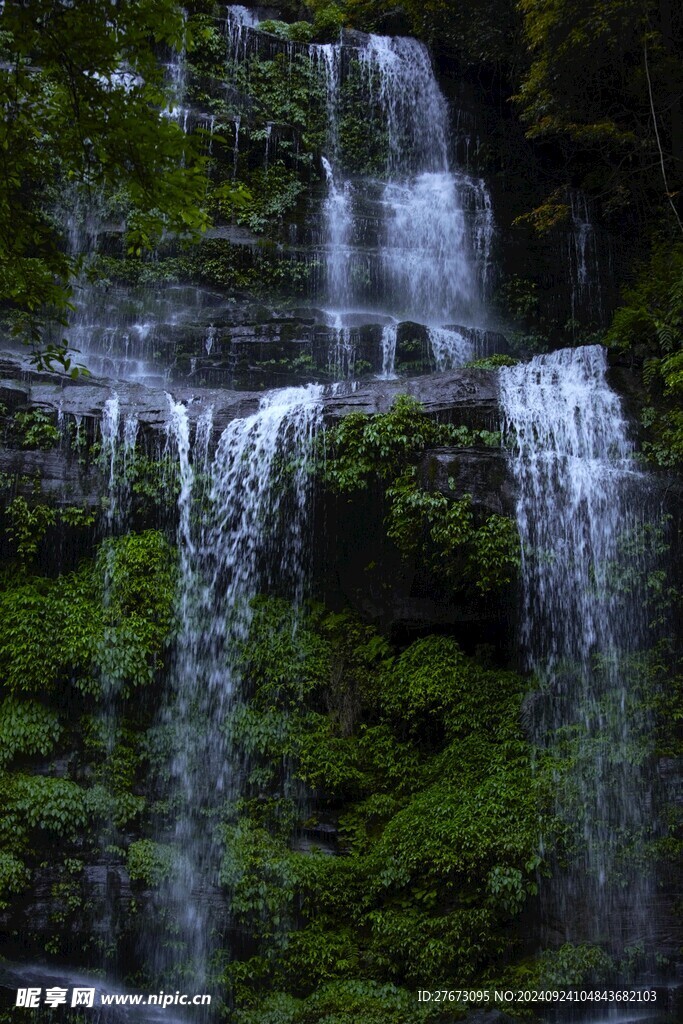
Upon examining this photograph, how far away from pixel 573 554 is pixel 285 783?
428 cm

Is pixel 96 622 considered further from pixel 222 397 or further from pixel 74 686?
pixel 222 397

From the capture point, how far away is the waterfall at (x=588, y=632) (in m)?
8.70

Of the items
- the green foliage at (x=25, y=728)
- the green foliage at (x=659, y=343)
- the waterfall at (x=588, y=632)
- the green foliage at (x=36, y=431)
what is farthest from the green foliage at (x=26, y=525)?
the green foliage at (x=659, y=343)

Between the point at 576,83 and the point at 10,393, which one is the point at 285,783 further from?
the point at 576,83

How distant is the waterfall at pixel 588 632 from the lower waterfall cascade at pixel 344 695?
0.11ft

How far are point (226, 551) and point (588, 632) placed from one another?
4.57 metres

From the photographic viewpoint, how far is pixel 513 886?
28.1ft

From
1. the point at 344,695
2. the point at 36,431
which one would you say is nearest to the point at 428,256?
the point at 36,431

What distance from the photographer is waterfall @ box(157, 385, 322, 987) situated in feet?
34.3

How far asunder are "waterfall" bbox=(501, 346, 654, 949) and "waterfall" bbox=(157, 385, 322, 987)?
286 centimetres

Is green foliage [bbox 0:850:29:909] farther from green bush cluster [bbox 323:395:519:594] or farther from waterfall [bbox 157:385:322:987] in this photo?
green bush cluster [bbox 323:395:519:594]

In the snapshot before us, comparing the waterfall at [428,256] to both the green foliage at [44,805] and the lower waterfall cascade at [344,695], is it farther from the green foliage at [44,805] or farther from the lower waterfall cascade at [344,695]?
the green foliage at [44,805]

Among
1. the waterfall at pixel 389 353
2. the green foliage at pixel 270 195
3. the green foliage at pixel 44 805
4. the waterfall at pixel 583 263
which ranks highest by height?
the green foliage at pixel 270 195

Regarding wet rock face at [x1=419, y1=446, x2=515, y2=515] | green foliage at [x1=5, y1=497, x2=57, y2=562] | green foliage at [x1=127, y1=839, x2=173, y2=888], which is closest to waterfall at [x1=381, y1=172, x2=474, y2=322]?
wet rock face at [x1=419, y1=446, x2=515, y2=515]
